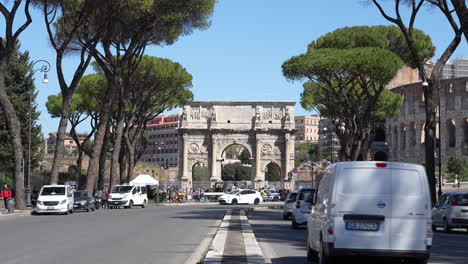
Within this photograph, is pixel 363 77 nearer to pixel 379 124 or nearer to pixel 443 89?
pixel 443 89

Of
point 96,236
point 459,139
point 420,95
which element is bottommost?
point 96,236

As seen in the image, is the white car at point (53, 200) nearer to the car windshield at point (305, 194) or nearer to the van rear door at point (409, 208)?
the car windshield at point (305, 194)

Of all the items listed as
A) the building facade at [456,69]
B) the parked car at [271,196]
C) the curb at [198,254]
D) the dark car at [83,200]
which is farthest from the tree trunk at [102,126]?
the building facade at [456,69]

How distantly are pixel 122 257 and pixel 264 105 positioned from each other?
67.6 meters

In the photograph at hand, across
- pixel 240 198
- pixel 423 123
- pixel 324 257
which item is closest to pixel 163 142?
pixel 423 123

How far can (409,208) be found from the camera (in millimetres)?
10047

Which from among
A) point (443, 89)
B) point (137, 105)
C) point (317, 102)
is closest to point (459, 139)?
point (443, 89)

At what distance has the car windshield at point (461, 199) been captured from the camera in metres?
22.4

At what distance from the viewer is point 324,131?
6580 inches

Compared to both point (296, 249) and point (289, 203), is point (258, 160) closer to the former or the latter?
point (289, 203)

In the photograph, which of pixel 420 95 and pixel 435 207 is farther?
pixel 420 95

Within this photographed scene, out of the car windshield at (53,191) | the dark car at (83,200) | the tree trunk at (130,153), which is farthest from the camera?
the tree trunk at (130,153)

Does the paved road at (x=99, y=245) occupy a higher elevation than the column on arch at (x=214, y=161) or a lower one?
lower

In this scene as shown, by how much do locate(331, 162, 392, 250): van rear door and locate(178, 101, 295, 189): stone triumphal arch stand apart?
67.8 metres
